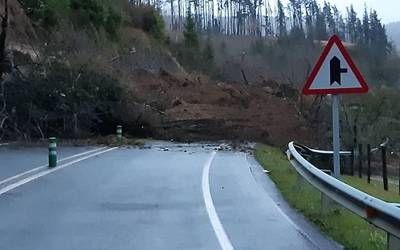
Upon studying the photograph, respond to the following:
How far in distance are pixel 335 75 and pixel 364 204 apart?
3.46m

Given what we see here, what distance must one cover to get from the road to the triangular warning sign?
7.14 feet

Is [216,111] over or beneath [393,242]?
over

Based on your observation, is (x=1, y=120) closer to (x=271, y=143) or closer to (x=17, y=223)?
(x=271, y=143)

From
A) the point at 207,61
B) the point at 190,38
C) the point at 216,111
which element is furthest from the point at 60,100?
the point at 190,38

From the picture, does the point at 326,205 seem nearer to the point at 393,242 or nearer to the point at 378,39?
the point at 393,242

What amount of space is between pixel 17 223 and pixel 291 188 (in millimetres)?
6952

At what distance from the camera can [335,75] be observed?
1169 cm

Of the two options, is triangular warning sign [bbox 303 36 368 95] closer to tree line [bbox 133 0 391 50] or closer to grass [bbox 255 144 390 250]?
grass [bbox 255 144 390 250]

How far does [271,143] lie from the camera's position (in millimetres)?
40719

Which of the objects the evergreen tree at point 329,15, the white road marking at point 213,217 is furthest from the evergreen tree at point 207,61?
the evergreen tree at point 329,15

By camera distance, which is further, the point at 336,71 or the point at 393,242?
the point at 336,71

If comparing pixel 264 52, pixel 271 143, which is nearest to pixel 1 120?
pixel 271 143

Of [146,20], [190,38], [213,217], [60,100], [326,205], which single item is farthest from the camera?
[190,38]

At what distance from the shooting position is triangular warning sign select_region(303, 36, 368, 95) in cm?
1155
